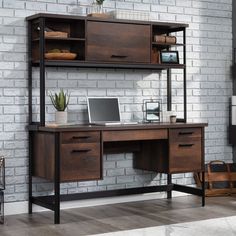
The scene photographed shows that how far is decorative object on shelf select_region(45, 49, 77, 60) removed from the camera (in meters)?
4.81

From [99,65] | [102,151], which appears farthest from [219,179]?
[99,65]

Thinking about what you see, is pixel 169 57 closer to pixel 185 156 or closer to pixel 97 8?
pixel 97 8

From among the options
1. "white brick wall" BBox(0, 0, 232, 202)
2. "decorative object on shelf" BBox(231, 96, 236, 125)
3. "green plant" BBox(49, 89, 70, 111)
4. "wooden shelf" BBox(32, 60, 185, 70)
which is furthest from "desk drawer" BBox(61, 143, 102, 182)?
"decorative object on shelf" BBox(231, 96, 236, 125)

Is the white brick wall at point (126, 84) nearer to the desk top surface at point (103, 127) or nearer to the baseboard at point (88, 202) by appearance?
the baseboard at point (88, 202)

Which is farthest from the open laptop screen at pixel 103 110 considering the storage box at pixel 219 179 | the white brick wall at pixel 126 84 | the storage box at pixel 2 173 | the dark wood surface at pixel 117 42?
the storage box at pixel 219 179

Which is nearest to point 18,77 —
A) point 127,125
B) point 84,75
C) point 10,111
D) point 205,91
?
point 10,111

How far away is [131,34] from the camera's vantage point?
17.0 feet

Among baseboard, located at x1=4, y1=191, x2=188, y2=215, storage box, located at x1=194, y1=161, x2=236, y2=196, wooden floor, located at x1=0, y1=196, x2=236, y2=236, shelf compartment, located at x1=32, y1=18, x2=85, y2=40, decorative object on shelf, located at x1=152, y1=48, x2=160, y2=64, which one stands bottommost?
wooden floor, located at x1=0, y1=196, x2=236, y2=236

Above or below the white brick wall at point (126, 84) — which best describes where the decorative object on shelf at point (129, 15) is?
above

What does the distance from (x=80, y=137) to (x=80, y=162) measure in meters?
0.20

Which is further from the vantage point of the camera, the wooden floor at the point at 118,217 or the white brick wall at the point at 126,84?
the white brick wall at the point at 126,84

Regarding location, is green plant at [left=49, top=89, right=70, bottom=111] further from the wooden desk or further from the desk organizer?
the desk organizer

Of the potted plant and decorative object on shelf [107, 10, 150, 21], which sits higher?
decorative object on shelf [107, 10, 150, 21]

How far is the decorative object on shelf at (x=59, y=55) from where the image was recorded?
15.8 ft
